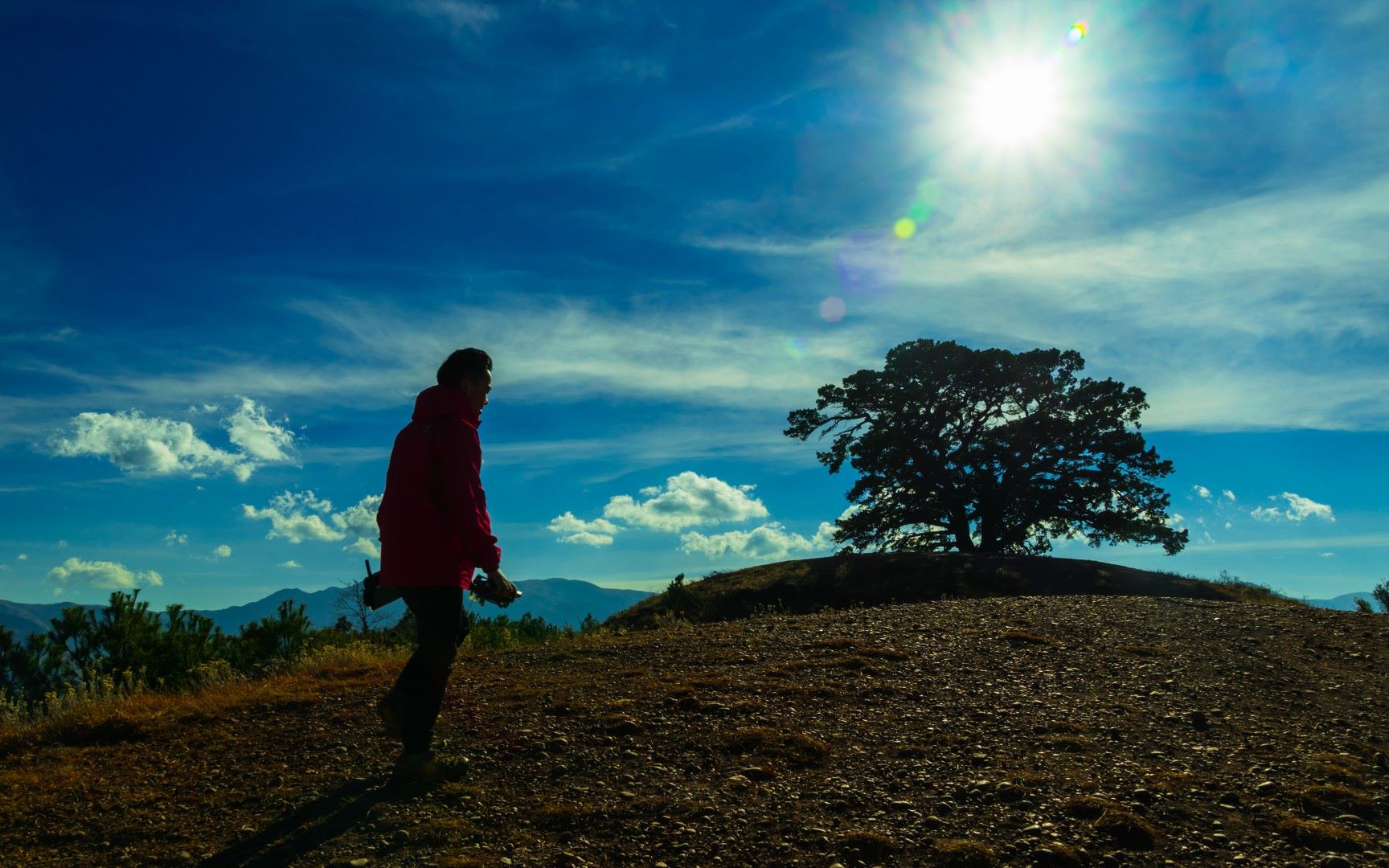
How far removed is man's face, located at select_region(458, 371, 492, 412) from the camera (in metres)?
5.29

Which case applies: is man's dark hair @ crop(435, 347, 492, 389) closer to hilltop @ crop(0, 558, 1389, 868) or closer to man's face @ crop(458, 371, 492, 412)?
man's face @ crop(458, 371, 492, 412)

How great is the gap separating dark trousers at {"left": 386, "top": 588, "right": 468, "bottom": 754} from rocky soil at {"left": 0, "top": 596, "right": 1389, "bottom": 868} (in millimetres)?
389

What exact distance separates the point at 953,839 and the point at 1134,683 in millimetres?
4038

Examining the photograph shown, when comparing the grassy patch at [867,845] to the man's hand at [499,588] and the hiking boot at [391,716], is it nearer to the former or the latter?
the man's hand at [499,588]

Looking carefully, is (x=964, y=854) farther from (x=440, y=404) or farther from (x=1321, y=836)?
(x=440, y=404)

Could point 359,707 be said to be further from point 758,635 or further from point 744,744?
point 758,635

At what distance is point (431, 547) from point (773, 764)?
2.51 meters

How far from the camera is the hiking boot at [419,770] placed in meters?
5.06

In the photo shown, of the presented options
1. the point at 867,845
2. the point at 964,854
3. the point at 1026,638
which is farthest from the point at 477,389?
the point at 1026,638

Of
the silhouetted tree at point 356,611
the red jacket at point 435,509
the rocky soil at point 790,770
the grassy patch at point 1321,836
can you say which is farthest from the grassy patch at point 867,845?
the silhouetted tree at point 356,611

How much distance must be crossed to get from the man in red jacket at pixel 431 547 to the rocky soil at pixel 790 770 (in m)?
0.45

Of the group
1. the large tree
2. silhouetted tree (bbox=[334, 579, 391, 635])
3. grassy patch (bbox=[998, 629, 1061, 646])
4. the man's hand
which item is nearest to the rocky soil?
grassy patch (bbox=[998, 629, 1061, 646])

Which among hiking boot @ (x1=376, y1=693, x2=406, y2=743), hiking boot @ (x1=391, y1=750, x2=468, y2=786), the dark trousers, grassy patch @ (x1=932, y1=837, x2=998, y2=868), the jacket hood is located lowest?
grassy patch @ (x1=932, y1=837, x2=998, y2=868)

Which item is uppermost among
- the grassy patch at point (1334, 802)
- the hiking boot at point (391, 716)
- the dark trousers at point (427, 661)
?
the dark trousers at point (427, 661)
